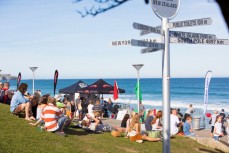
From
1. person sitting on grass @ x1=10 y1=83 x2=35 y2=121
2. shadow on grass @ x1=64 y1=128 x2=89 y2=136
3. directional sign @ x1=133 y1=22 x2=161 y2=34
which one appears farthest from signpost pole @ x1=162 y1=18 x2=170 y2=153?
person sitting on grass @ x1=10 y1=83 x2=35 y2=121

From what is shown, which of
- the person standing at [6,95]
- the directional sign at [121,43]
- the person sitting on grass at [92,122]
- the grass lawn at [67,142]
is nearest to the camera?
the directional sign at [121,43]

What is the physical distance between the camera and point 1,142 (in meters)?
9.25

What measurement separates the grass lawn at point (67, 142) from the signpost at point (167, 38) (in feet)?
13.5

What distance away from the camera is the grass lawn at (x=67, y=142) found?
9.43 meters

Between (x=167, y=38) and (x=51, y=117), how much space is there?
19.9ft

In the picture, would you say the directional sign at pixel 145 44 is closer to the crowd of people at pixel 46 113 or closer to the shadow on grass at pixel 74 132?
the crowd of people at pixel 46 113

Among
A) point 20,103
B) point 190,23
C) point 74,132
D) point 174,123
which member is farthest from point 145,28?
point 174,123

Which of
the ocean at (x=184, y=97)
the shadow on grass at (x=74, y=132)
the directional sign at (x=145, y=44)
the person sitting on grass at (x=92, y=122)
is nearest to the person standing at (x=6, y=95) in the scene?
A: the person sitting on grass at (x=92, y=122)

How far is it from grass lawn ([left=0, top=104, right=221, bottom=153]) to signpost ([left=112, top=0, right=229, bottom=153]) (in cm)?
412

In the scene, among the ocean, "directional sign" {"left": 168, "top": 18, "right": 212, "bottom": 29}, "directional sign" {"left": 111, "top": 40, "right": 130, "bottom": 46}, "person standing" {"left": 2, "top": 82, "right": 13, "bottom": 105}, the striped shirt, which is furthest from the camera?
the ocean

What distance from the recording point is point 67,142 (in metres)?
10.4

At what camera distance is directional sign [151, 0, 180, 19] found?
5.82 meters

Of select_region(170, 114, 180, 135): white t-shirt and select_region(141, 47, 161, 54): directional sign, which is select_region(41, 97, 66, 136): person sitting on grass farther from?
select_region(141, 47, 161, 54): directional sign

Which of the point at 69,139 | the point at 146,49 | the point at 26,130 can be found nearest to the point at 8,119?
the point at 26,130
